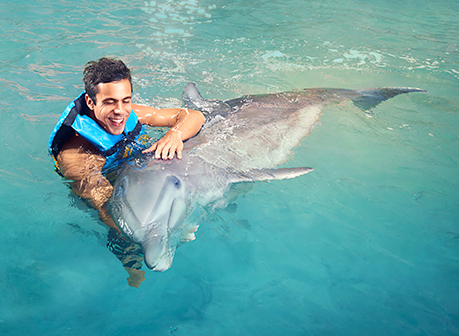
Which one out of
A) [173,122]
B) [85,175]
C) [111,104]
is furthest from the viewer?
[173,122]

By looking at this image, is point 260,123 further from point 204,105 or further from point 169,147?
point 169,147

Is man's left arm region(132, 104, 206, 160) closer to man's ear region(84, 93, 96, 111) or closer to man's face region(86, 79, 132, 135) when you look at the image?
man's face region(86, 79, 132, 135)

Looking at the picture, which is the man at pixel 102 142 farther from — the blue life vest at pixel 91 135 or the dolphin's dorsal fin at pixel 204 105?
the dolphin's dorsal fin at pixel 204 105

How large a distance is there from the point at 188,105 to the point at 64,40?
4713mm

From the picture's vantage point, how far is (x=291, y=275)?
9.99ft

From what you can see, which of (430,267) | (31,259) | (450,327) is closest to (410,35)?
(430,267)

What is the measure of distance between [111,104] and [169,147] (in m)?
0.77

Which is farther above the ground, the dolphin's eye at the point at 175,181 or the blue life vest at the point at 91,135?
the blue life vest at the point at 91,135

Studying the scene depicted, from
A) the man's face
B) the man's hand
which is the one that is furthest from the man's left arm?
the man's face

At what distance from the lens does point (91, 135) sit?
316 centimetres

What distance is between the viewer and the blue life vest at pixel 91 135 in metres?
3.08

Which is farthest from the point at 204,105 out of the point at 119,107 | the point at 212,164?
the point at 119,107

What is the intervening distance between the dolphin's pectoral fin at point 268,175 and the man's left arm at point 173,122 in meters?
0.77

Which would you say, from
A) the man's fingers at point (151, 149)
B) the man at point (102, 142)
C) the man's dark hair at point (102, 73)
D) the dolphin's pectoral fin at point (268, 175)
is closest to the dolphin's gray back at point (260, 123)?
the dolphin's pectoral fin at point (268, 175)
